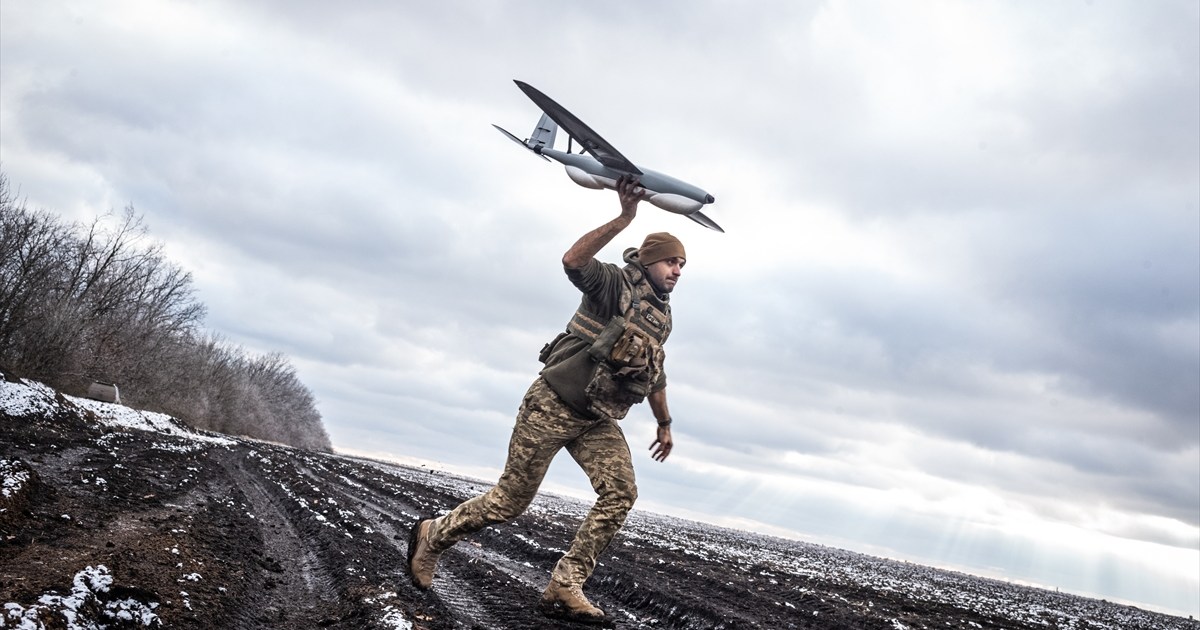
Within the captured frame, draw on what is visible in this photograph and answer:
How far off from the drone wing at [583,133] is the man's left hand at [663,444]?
2012 mm

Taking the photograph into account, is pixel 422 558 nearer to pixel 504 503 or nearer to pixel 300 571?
pixel 504 503

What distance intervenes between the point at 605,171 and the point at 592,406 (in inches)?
66.1

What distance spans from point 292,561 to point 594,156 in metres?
4.46

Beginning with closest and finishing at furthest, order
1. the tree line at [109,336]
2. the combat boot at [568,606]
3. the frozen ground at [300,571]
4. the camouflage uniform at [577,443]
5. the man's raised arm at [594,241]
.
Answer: the frozen ground at [300,571]
the man's raised arm at [594,241]
the combat boot at [568,606]
the camouflage uniform at [577,443]
the tree line at [109,336]

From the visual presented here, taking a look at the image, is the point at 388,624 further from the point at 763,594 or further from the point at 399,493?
the point at 399,493

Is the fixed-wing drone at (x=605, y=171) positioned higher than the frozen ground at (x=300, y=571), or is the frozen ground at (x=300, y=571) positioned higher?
the fixed-wing drone at (x=605, y=171)

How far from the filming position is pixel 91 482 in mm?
9219

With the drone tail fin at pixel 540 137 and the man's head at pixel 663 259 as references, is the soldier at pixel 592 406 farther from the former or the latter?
the drone tail fin at pixel 540 137

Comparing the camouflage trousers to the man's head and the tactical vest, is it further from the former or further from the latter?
the man's head

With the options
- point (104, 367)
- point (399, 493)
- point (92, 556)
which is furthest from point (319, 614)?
point (104, 367)

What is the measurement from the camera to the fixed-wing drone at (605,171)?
5.66 m

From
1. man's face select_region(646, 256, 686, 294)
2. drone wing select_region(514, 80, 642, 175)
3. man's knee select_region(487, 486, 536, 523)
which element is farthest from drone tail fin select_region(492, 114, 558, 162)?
man's knee select_region(487, 486, 536, 523)

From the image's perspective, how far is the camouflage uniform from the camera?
17.9 feet

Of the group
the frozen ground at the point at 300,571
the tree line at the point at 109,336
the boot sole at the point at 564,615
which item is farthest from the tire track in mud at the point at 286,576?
A: the tree line at the point at 109,336
